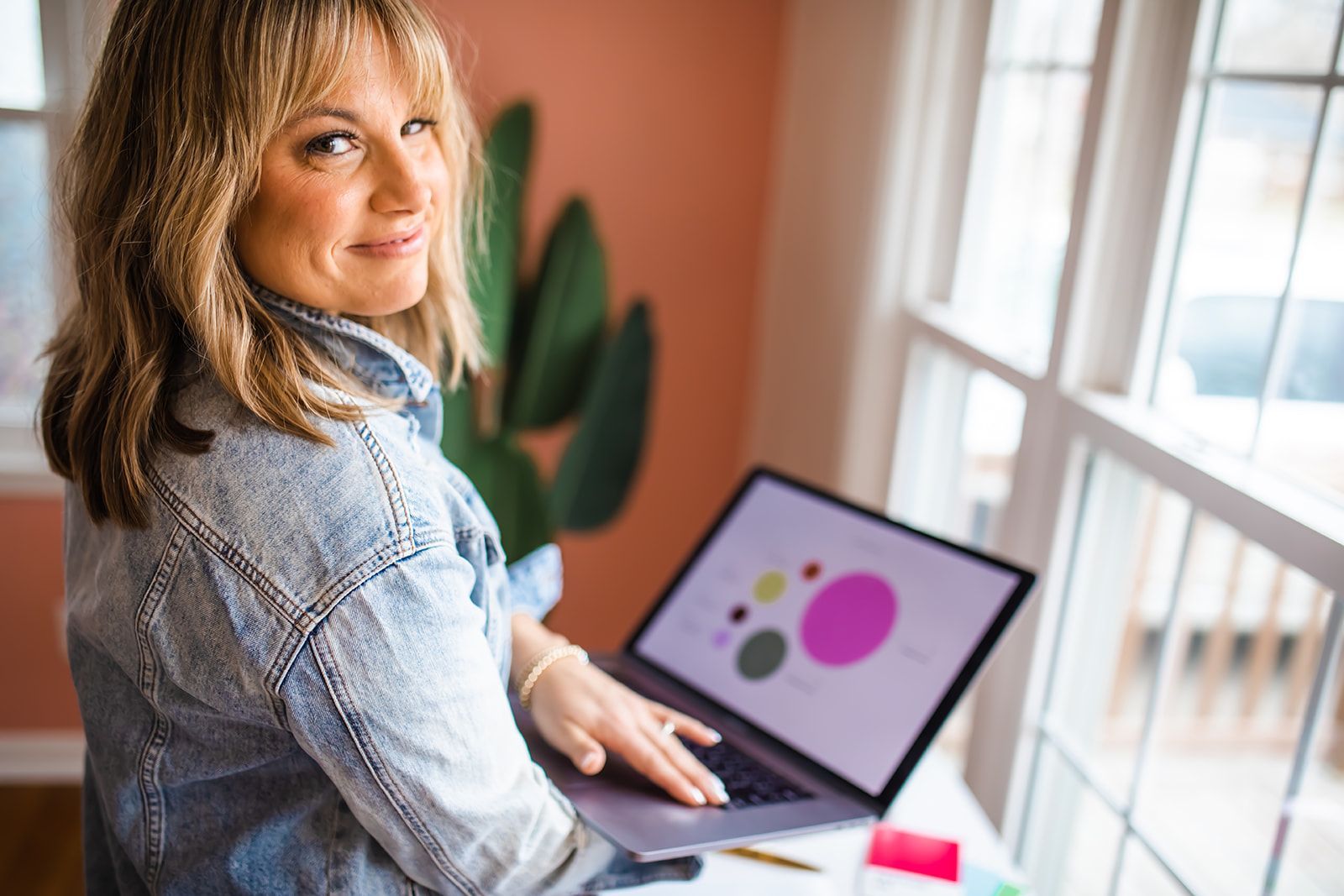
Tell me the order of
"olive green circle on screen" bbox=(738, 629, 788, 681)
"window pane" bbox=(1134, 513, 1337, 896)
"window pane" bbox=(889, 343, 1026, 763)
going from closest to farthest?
"olive green circle on screen" bbox=(738, 629, 788, 681), "window pane" bbox=(889, 343, 1026, 763), "window pane" bbox=(1134, 513, 1337, 896)

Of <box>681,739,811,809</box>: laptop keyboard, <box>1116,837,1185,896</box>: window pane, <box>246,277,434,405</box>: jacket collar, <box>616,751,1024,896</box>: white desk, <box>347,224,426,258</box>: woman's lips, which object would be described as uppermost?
<box>347,224,426,258</box>: woman's lips

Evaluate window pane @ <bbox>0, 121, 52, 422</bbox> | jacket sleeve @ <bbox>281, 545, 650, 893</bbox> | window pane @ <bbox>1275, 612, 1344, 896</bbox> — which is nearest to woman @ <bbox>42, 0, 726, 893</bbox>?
jacket sleeve @ <bbox>281, 545, 650, 893</bbox>

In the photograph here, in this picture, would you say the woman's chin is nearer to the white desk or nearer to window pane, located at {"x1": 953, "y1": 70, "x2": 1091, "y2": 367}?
the white desk

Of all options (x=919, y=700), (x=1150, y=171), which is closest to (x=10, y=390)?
(x=919, y=700)

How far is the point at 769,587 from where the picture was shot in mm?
1316

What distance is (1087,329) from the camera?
1.30 metres

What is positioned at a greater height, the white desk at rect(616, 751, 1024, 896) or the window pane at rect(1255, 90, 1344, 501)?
the window pane at rect(1255, 90, 1344, 501)

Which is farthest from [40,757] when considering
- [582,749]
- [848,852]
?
[848,852]

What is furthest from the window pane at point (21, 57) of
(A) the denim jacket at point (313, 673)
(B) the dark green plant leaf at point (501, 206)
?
(A) the denim jacket at point (313, 673)

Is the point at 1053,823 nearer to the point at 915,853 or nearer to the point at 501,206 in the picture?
the point at 915,853

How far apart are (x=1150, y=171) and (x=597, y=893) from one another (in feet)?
3.07

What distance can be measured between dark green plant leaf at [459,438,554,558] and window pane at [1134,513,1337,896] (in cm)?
151

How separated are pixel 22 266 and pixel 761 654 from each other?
1823 mm

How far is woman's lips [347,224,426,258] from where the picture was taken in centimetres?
95
